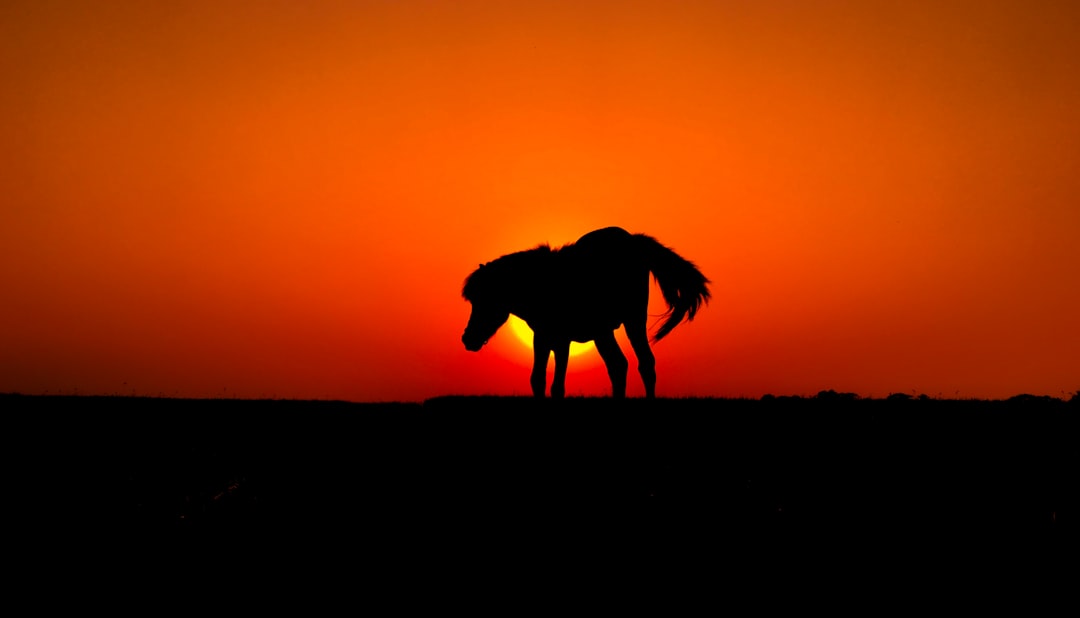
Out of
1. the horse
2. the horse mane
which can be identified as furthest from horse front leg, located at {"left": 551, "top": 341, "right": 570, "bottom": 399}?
the horse mane

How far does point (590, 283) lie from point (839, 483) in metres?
8.44

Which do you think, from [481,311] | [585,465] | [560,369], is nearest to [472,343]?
[481,311]

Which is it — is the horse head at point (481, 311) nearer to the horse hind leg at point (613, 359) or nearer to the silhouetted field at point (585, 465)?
the horse hind leg at point (613, 359)

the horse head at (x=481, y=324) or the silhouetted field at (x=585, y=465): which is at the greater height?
the horse head at (x=481, y=324)

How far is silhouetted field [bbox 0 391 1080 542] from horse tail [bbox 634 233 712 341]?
14.7ft

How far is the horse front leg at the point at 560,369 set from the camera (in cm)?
1554

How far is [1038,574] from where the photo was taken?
5.82 meters

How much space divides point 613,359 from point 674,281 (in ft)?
6.36

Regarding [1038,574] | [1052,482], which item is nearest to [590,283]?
[1052,482]

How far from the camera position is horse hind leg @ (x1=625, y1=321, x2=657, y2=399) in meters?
16.4

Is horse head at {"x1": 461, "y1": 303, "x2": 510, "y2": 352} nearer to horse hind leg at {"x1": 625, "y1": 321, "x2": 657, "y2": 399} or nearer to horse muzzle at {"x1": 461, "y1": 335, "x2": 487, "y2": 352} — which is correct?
horse muzzle at {"x1": 461, "y1": 335, "x2": 487, "y2": 352}

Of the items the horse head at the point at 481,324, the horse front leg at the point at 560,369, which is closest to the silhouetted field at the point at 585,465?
the horse front leg at the point at 560,369

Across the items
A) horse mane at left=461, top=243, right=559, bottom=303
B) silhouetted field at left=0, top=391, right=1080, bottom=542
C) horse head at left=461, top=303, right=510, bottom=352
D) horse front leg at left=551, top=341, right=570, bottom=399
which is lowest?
silhouetted field at left=0, top=391, right=1080, bottom=542

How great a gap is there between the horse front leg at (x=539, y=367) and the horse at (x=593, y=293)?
0.02 metres
